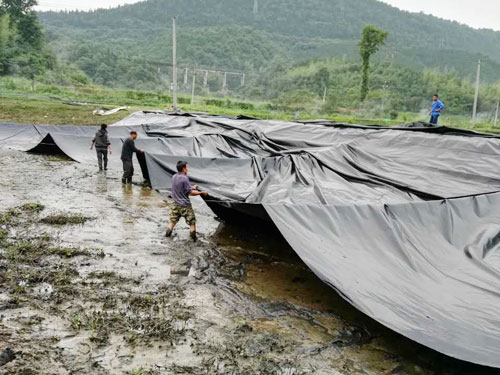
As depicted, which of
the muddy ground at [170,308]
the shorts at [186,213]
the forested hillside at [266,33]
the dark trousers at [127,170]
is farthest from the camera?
the forested hillside at [266,33]

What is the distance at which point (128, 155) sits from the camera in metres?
11.1

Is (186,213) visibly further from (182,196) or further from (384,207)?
(384,207)

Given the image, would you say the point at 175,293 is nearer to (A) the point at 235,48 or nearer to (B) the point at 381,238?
(B) the point at 381,238

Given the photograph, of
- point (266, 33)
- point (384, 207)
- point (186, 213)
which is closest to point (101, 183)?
point (186, 213)

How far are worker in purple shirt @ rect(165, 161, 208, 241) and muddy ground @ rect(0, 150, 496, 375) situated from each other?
0.30 meters

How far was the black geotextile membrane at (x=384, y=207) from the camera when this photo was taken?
4.25 metres

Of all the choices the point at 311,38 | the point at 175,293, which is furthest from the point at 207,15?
the point at 175,293

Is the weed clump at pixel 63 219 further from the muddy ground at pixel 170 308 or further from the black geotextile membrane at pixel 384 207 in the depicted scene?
the black geotextile membrane at pixel 384 207

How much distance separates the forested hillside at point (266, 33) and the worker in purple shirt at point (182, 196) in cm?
5744

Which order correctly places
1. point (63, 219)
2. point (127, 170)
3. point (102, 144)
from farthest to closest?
point (102, 144)
point (127, 170)
point (63, 219)

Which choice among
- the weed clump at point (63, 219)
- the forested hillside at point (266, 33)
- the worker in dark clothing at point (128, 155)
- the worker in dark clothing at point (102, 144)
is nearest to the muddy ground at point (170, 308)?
the weed clump at point (63, 219)

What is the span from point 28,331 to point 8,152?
11255mm

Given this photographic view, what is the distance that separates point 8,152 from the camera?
14094 mm

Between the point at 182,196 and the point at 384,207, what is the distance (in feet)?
9.90
